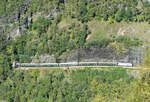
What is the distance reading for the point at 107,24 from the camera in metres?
48.9

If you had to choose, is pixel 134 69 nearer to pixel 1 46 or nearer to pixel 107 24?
pixel 107 24

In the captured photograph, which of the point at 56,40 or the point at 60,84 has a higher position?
the point at 56,40

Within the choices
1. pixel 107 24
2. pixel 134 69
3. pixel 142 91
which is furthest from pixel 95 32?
pixel 142 91

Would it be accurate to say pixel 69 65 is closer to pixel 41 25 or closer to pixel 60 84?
pixel 60 84

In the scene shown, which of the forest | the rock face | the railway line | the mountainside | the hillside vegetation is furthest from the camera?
the mountainside

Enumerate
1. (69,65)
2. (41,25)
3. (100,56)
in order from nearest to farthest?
(100,56) < (69,65) < (41,25)

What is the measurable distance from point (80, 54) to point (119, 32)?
6.95 metres

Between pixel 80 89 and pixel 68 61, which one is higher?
pixel 68 61

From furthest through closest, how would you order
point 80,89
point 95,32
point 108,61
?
1. point 95,32
2. point 108,61
3. point 80,89

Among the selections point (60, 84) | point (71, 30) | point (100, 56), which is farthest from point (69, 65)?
point (71, 30)

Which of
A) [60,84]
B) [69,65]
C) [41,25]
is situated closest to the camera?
[60,84]

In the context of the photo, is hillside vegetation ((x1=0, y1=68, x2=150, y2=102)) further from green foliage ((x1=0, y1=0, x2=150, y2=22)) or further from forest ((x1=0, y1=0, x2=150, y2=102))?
green foliage ((x1=0, y1=0, x2=150, y2=22))

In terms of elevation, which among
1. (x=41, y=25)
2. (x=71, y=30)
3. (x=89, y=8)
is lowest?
(x=71, y=30)

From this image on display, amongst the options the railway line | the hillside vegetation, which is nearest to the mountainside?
the railway line
